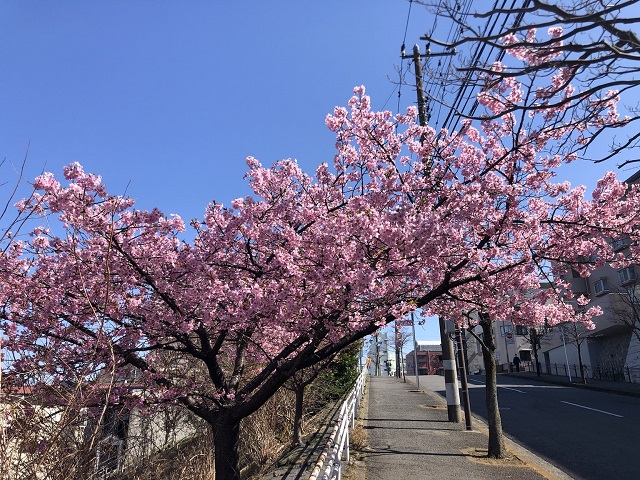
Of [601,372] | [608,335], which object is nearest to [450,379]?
[601,372]

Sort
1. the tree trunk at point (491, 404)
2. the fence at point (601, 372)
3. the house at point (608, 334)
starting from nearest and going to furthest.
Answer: the tree trunk at point (491, 404) → the fence at point (601, 372) → the house at point (608, 334)

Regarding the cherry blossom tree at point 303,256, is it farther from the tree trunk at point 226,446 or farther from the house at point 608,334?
the house at point 608,334

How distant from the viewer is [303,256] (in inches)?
266

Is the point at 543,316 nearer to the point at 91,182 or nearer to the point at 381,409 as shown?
the point at 91,182

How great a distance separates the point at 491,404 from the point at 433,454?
1.54 meters

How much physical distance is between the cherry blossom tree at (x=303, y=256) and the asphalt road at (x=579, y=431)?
3.98 m

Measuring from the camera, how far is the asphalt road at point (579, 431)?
29.6ft

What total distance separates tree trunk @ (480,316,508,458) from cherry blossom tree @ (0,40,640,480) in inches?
82.8

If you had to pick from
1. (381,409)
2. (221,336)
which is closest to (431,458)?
(221,336)

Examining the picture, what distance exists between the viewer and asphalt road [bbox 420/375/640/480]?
9027mm

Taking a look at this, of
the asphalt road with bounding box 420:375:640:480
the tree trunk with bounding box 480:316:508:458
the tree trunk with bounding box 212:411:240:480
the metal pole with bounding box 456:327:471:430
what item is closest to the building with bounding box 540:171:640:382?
the asphalt road with bounding box 420:375:640:480

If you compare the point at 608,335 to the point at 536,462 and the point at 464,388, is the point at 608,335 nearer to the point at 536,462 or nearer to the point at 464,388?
the point at 464,388

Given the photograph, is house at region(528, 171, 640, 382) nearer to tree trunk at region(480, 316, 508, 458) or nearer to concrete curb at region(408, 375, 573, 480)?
concrete curb at region(408, 375, 573, 480)

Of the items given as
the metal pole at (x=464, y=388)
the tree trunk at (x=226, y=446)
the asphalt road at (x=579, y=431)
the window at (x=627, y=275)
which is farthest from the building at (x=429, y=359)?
the tree trunk at (x=226, y=446)
